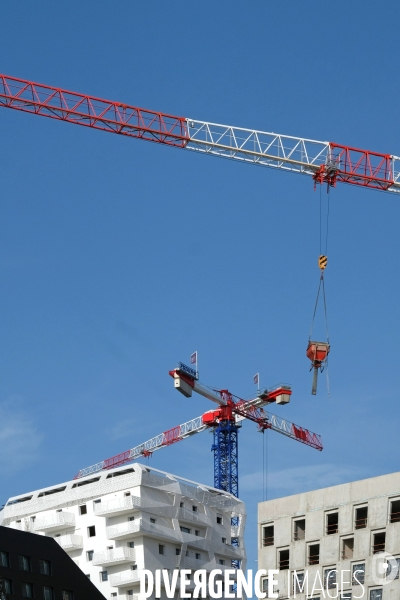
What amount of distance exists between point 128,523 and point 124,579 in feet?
16.2

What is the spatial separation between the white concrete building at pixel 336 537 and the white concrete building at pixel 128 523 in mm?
34933

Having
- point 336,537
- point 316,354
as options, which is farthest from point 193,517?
point 336,537

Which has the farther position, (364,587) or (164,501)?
(164,501)

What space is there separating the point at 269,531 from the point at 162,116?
51791mm

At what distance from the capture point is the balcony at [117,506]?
112750 mm

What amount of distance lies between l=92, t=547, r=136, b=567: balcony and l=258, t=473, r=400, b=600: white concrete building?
34.4 m

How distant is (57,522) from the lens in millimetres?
116750

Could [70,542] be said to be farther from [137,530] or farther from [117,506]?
[137,530]

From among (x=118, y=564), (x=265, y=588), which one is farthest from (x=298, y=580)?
(x=118, y=564)

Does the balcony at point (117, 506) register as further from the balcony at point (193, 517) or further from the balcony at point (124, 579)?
the balcony at point (193, 517)

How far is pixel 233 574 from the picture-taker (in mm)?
118375

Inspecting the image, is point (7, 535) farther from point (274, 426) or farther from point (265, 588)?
point (274, 426)

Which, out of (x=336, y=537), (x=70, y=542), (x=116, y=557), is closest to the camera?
(x=336, y=537)

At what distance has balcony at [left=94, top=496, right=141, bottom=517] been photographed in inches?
4439
